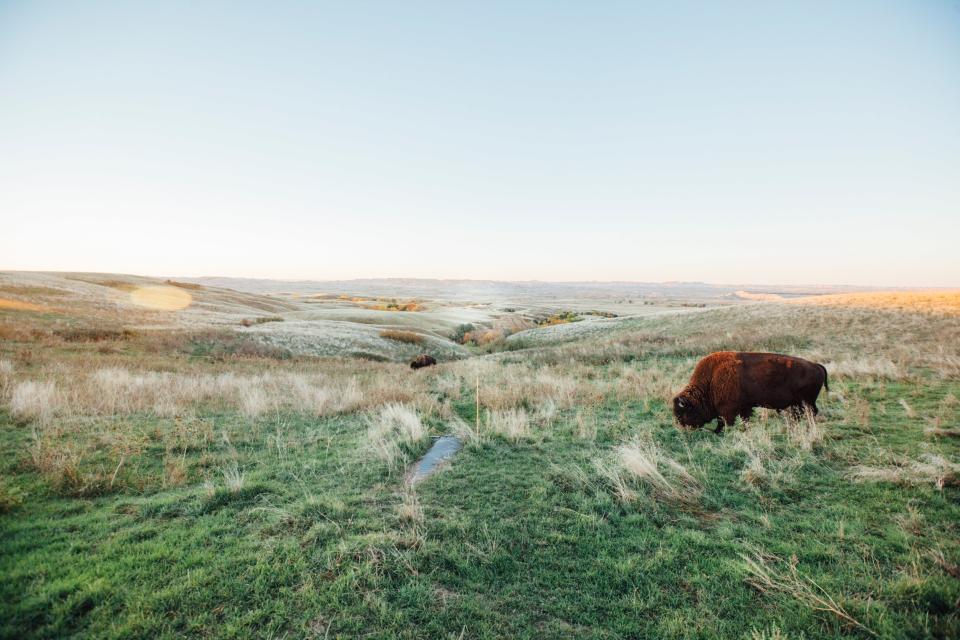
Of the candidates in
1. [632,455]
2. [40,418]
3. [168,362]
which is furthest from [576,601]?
[168,362]

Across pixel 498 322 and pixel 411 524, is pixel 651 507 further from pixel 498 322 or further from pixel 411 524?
pixel 498 322

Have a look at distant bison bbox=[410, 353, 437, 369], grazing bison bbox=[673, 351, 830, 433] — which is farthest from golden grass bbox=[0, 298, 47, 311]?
grazing bison bbox=[673, 351, 830, 433]

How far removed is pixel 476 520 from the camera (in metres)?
5.16

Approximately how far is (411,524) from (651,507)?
3.28 meters

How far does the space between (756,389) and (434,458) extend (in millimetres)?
7030

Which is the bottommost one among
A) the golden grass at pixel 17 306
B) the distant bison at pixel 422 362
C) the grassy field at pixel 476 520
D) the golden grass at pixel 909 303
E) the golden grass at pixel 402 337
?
the distant bison at pixel 422 362

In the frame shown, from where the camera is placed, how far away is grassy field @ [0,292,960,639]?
352cm

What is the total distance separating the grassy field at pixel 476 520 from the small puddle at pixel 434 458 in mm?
272

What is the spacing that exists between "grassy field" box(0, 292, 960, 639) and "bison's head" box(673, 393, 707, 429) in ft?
1.22

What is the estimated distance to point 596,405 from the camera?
444 inches

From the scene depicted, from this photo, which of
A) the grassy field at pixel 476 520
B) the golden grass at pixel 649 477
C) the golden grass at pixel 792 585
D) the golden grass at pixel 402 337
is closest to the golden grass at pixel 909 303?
the grassy field at pixel 476 520

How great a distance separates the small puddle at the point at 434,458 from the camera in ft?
22.2

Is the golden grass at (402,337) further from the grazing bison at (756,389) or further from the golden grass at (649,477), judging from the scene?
the golden grass at (649,477)

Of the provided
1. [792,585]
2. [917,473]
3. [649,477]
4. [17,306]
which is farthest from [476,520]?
[17,306]
